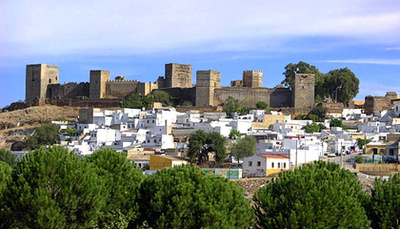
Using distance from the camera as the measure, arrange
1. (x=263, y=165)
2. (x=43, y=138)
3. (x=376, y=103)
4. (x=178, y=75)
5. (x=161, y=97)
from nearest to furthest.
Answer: (x=263, y=165) → (x=43, y=138) → (x=376, y=103) → (x=161, y=97) → (x=178, y=75)

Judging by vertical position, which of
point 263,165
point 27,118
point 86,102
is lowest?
point 263,165

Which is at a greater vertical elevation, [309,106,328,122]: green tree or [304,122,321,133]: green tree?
[309,106,328,122]: green tree

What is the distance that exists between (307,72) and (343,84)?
12.7 feet

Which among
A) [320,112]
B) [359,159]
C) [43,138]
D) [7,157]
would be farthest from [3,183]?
[320,112]

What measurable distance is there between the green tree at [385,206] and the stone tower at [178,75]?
36.8 metres

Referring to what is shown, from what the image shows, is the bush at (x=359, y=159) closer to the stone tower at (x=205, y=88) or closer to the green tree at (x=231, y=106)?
the green tree at (x=231, y=106)

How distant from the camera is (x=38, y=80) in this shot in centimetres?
5816

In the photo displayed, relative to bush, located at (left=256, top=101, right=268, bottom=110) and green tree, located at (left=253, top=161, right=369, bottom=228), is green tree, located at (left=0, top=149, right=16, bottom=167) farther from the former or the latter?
bush, located at (left=256, top=101, right=268, bottom=110)

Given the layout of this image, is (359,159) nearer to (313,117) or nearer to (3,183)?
(313,117)

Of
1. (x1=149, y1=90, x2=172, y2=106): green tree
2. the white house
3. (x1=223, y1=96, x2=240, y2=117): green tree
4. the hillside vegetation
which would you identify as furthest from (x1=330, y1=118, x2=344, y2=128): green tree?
the hillside vegetation

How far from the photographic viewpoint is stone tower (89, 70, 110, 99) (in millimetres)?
55684

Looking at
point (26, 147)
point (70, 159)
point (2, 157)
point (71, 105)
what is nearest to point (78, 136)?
point (26, 147)

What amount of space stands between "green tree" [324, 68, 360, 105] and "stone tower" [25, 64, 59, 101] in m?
20.6

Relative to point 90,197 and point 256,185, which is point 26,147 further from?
point 90,197
